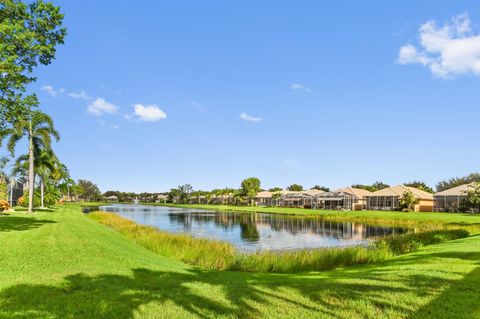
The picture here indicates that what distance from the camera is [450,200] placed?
8150cm

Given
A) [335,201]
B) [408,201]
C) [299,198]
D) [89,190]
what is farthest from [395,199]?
[89,190]

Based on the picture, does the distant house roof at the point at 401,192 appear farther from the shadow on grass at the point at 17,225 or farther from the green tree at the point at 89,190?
the green tree at the point at 89,190

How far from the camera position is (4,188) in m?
45.3

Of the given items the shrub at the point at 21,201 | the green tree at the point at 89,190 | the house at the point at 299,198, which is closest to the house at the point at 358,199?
the house at the point at 299,198

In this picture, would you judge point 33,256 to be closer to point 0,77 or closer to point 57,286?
point 57,286

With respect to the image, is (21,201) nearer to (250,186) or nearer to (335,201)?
(335,201)

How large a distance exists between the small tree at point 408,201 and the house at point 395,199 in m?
5.62

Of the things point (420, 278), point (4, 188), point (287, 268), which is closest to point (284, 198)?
point (4, 188)

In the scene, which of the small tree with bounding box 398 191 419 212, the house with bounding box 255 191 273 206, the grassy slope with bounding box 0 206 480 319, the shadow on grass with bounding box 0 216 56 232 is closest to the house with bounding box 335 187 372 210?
the small tree with bounding box 398 191 419 212

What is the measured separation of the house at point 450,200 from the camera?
7776cm

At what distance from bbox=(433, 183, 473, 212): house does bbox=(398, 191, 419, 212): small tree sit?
6.70m

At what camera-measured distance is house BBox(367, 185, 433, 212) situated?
88331 millimetres

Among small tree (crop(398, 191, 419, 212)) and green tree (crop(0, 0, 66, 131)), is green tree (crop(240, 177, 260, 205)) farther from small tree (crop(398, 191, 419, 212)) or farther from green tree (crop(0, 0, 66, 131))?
green tree (crop(0, 0, 66, 131))

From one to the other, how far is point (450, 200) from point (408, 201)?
11145mm
